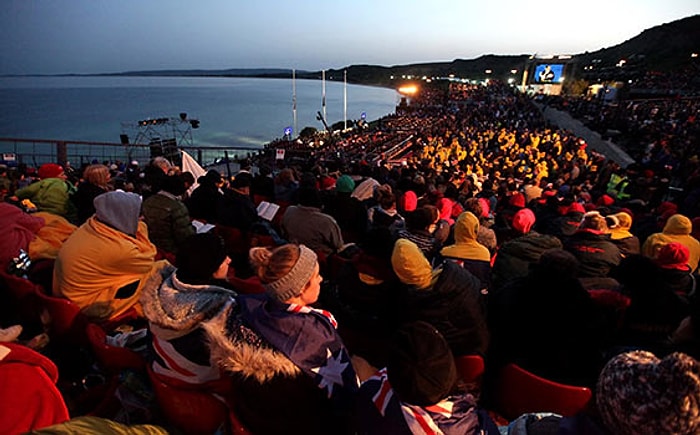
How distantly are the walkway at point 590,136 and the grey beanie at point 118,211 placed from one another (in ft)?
71.1

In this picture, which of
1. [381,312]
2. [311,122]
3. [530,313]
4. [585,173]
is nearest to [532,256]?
[530,313]

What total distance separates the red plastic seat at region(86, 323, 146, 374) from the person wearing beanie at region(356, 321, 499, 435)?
148cm

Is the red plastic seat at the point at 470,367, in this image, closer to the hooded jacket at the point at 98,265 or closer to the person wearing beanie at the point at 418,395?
the person wearing beanie at the point at 418,395

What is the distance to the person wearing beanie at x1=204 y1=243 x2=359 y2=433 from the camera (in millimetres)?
1701

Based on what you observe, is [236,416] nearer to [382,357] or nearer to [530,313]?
[382,357]

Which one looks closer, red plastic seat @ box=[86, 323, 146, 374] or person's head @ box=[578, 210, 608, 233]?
red plastic seat @ box=[86, 323, 146, 374]

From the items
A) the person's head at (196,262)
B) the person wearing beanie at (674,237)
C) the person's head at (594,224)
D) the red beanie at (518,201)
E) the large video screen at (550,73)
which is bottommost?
the red beanie at (518,201)

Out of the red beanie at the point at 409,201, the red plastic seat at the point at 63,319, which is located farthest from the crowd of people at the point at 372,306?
the red beanie at the point at 409,201

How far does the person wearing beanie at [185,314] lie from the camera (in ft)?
6.33

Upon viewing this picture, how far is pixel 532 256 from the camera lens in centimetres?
377

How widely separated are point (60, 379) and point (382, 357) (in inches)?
92.2

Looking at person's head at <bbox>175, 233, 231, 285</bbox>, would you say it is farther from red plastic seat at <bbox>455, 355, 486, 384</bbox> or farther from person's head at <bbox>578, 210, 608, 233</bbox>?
person's head at <bbox>578, 210, 608, 233</bbox>

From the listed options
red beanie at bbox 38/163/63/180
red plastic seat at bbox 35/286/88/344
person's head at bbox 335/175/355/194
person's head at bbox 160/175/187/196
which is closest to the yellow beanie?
red plastic seat at bbox 35/286/88/344

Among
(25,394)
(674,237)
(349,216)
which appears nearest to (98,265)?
(25,394)
